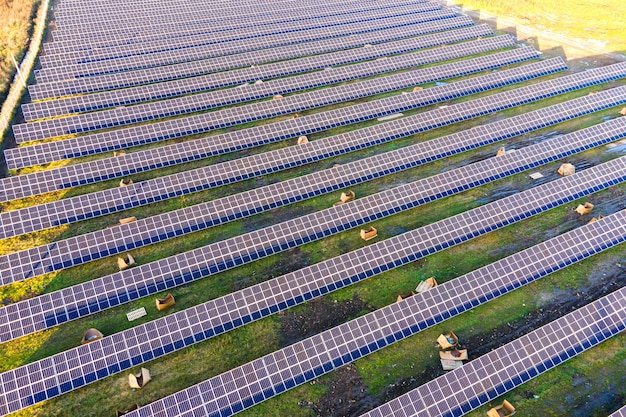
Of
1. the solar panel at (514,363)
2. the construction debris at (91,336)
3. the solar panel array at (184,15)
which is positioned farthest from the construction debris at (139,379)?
the solar panel array at (184,15)

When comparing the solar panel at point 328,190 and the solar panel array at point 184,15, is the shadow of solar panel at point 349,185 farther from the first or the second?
the solar panel array at point 184,15

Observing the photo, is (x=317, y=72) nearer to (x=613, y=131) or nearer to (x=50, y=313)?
(x=613, y=131)

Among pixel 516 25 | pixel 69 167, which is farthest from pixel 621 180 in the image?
pixel 69 167

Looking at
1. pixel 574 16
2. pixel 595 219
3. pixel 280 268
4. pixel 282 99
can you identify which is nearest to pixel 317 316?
pixel 280 268

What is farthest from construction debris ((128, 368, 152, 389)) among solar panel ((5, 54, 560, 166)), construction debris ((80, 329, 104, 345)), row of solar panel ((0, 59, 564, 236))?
solar panel ((5, 54, 560, 166))

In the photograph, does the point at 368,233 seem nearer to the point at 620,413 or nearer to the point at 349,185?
the point at 349,185

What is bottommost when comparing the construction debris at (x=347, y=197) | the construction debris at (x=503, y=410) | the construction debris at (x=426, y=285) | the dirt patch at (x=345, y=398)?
the dirt patch at (x=345, y=398)
